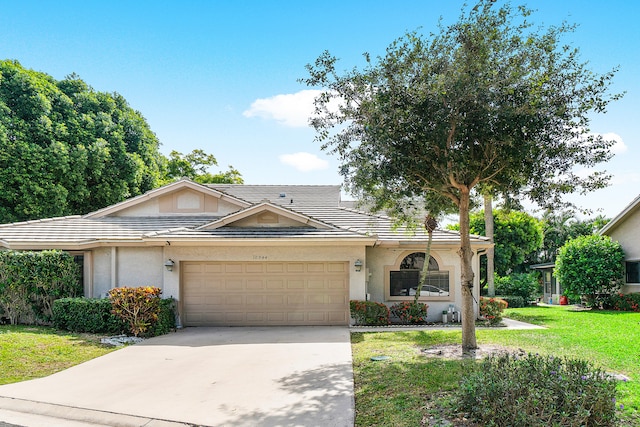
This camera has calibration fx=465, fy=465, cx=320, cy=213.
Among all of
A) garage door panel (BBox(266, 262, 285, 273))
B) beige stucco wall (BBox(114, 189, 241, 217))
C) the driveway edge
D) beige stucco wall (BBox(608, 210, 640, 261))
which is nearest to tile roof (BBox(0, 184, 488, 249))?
beige stucco wall (BBox(114, 189, 241, 217))

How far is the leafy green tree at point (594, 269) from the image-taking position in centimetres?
2097

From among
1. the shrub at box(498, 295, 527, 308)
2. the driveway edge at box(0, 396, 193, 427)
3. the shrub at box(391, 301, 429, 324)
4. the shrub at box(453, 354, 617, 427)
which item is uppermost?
the shrub at box(453, 354, 617, 427)

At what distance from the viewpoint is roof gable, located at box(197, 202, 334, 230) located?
48.3 feet

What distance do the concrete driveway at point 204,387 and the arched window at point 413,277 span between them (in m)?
4.60

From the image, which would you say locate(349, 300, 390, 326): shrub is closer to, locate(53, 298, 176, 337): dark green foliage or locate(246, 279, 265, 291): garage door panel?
locate(246, 279, 265, 291): garage door panel

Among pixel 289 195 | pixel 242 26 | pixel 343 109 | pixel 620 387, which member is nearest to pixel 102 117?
pixel 289 195

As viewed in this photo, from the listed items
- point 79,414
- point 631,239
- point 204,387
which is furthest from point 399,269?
point 631,239

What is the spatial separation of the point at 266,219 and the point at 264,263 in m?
1.43

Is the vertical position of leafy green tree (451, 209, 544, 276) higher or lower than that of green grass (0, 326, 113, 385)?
higher

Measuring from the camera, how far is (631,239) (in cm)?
2166

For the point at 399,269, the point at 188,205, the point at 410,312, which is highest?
the point at 188,205

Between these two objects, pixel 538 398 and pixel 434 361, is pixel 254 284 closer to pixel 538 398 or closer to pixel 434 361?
pixel 434 361

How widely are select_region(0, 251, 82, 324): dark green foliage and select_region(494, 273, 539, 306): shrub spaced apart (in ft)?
72.5

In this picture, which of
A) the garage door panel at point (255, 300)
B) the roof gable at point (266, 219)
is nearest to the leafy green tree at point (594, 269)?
the roof gable at point (266, 219)
